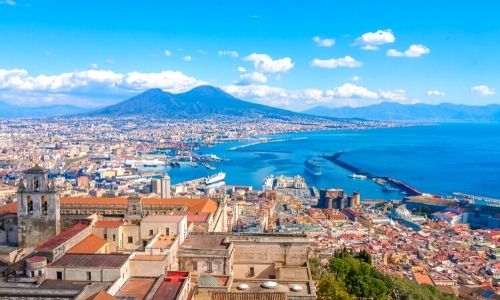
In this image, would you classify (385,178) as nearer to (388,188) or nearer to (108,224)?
(388,188)

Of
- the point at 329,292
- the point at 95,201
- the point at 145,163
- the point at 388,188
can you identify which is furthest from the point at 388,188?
the point at 329,292

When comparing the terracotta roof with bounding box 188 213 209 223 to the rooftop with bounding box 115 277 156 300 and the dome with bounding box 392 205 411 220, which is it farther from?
the dome with bounding box 392 205 411 220

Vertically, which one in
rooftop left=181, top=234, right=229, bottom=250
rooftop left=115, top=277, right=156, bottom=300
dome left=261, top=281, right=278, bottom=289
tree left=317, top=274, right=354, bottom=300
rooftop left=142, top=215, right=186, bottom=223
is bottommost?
tree left=317, top=274, right=354, bottom=300

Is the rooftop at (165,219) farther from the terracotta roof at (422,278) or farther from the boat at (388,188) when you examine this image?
the boat at (388,188)

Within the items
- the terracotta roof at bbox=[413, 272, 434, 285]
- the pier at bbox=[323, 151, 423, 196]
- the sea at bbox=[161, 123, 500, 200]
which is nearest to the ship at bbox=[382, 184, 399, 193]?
the pier at bbox=[323, 151, 423, 196]

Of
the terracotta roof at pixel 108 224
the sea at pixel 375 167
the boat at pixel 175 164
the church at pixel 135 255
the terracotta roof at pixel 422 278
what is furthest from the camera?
the boat at pixel 175 164

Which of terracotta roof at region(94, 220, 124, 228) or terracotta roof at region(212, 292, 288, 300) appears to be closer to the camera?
terracotta roof at region(212, 292, 288, 300)

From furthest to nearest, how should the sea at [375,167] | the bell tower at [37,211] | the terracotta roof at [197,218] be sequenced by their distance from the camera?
1. the sea at [375,167]
2. the terracotta roof at [197,218]
3. the bell tower at [37,211]

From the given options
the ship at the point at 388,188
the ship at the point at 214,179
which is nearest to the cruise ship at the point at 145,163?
the ship at the point at 214,179
